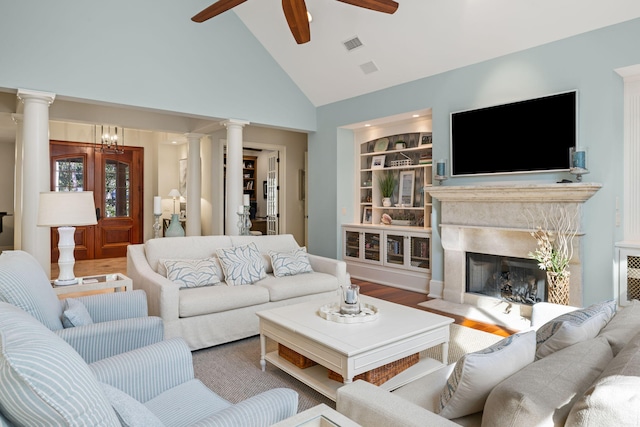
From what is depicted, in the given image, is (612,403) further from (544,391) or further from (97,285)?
(97,285)

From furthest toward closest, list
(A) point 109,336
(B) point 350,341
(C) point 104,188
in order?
(C) point 104,188 < (B) point 350,341 < (A) point 109,336

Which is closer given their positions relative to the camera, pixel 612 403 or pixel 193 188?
pixel 612 403

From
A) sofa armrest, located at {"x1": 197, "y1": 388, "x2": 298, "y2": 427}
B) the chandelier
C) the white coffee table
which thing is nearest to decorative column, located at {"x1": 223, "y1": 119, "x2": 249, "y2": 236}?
the white coffee table

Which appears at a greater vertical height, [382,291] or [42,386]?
[42,386]

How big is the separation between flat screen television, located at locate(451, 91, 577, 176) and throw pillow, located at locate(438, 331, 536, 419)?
10.8 feet

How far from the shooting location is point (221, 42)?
18.2 feet

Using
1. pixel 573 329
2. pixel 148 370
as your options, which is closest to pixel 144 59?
pixel 148 370

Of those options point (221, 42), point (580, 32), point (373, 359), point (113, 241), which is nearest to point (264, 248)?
point (373, 359)

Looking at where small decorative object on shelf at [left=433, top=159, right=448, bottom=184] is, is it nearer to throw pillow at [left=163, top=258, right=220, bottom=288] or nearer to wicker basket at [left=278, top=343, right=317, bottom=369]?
throw pillow at [left=163, top=258, right=220, bottom=288]

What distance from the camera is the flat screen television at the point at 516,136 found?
4012 millimetres

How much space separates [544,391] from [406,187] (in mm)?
5228

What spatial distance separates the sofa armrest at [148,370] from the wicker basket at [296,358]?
0.99m

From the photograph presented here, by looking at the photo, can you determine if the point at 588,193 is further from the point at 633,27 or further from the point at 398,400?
the point at 398,400

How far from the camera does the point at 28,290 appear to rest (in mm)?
1833
